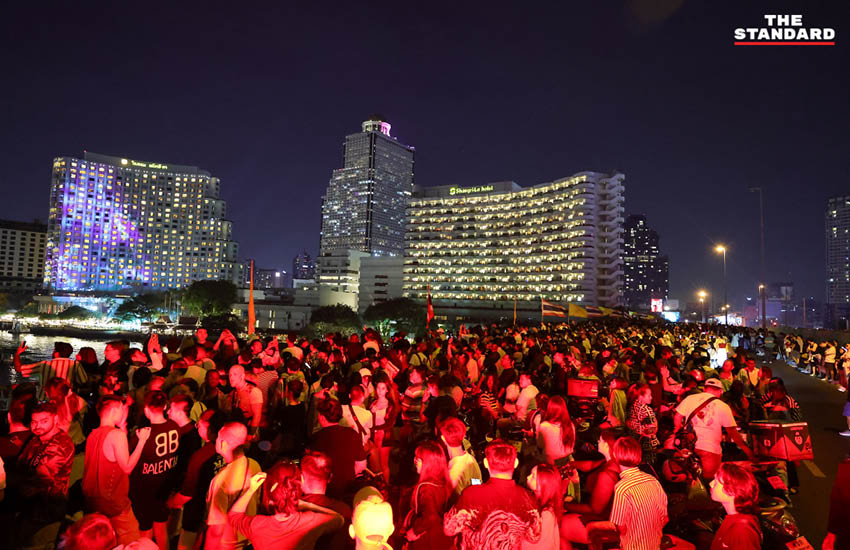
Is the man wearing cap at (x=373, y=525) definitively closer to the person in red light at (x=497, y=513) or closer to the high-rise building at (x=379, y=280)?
the person in red light at (x=497, y=513)

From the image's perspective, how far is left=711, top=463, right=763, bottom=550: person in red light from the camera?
3424 mm

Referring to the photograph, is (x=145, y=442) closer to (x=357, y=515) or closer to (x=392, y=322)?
(x=357, y=515)

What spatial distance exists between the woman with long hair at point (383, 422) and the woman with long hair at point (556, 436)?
83.9 inches

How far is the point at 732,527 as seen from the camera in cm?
350

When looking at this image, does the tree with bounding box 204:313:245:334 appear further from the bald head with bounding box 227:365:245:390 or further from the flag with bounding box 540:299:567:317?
the bald head with bounding box 227:365:245:390

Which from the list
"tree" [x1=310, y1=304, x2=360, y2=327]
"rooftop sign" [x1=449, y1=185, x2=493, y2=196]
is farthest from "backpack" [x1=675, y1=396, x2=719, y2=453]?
"rooftop sign" [x1=449, y1=185, x2=493, y2=196]

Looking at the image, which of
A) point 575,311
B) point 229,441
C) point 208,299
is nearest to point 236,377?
point 229,441

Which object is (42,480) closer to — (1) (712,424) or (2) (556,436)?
(2) (556,436)

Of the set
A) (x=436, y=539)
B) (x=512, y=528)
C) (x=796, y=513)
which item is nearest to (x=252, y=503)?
(x=436, y=539)

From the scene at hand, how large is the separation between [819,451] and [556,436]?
7925mm

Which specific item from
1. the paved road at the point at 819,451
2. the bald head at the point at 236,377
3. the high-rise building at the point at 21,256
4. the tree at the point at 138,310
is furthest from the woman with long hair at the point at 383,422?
the high-rise building at the point at 21,256

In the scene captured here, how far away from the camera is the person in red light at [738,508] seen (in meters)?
3.42

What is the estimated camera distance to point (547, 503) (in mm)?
3721

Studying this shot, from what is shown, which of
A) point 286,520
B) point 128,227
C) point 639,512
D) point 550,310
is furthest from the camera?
point 128,227
